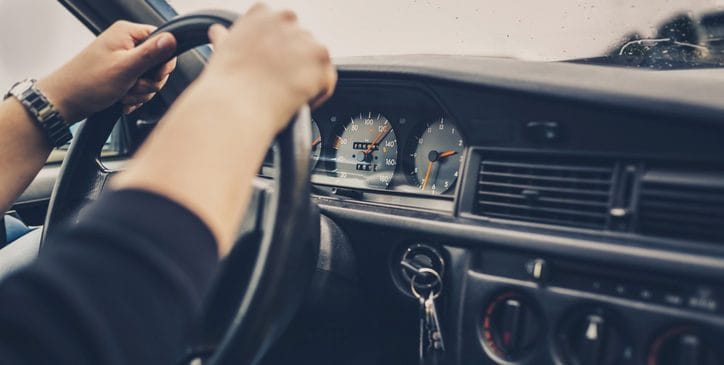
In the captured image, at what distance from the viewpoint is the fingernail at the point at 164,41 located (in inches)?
47.1

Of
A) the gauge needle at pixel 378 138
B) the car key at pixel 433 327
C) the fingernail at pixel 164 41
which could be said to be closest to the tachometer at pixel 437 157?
the gauge needle at pixel 378 138

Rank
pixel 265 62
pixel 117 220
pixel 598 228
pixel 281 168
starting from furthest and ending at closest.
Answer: pixel 598 228 < pixel 281 168 < pixel 265 62 < pixel 117 220

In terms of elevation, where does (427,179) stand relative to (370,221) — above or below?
above

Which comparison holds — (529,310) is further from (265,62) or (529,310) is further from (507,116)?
(265,62)

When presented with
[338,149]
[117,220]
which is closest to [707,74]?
[338,149]

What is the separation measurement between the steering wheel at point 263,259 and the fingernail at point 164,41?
0.01 meters

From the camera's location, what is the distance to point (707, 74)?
4.72 ft

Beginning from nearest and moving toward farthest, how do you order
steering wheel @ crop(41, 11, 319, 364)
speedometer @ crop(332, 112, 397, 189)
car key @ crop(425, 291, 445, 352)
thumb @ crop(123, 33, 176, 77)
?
steering wheel @ crop(41, 11, 319, 364), thumb @ crop(123, 33, 176, 77), car key @ crop(425, 291, 445, 352), speedometer @ crop(332, 112, 397, 189)

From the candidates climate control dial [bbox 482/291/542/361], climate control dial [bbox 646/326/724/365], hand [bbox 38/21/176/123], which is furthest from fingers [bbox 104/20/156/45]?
climate control dial [bbox 646/326/724/365]

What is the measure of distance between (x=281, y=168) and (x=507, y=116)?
0.65 meters

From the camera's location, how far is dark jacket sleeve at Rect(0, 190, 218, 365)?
0.56 m

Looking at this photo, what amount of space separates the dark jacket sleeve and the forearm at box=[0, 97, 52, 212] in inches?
34.6

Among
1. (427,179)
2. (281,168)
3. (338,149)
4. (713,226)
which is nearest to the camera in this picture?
(281,168)

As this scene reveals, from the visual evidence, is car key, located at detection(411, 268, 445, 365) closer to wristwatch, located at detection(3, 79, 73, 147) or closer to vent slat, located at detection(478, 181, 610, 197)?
vent slat, located at detection(478, 181, 610, 197)
